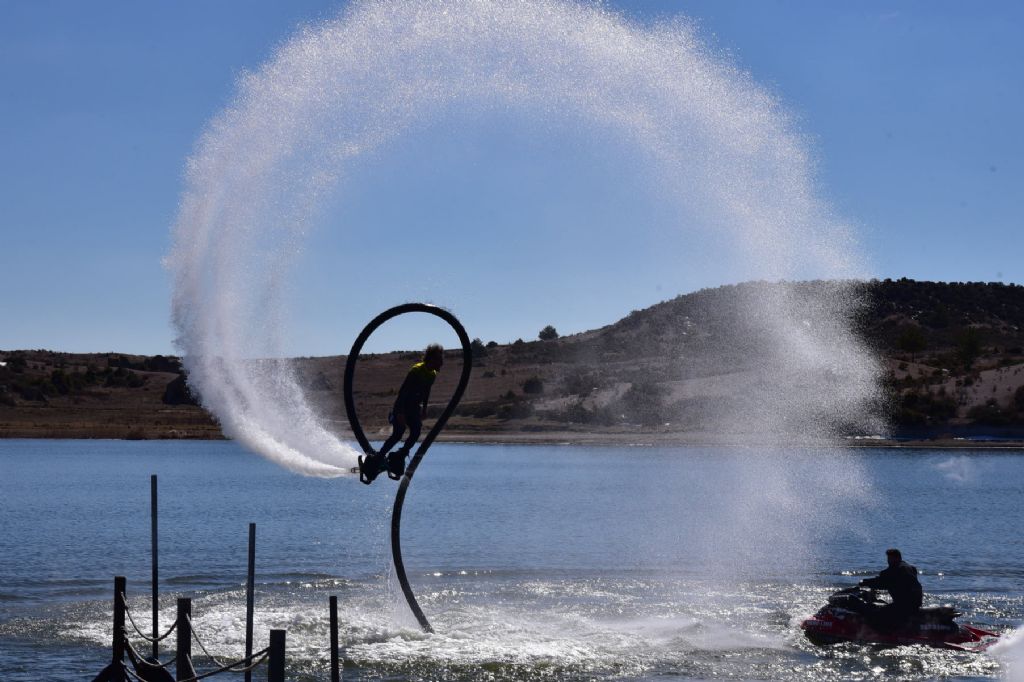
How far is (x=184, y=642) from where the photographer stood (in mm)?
17109

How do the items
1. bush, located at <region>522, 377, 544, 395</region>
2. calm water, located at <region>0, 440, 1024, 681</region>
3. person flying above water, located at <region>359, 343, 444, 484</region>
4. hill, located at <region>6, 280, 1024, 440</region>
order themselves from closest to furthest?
person flying above water, located at <region>359, 343, 444, 484</region> → calm water, located at <region>0, 440, 1024, 681</region> → hill, located at <region>6, 280, 1024, 440</region> → bush, located at <region>522, 377, 544, 395</region>

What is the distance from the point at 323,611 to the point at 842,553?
61.8 feet

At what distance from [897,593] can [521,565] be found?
12522mm

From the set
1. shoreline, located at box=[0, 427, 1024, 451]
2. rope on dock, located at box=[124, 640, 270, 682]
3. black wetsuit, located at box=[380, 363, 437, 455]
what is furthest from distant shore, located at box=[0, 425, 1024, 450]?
rope on dock, located at box=[124, 640, 270, 682]

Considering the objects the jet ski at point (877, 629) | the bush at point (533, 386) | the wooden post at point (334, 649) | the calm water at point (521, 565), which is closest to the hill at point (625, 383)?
the bush at point (533, 386)

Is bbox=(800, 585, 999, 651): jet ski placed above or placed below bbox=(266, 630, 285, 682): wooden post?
below

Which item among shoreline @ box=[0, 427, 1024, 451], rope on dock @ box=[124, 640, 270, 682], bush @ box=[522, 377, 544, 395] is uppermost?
bush @ box=[522, 377, 544, 395]

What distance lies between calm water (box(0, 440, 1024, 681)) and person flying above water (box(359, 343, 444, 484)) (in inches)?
153

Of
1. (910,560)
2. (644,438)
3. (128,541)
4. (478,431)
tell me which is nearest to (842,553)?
(910,560)

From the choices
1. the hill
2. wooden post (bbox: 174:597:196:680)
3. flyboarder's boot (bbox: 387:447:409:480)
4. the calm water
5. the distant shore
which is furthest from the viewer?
the hill

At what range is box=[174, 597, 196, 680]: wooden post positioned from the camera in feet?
55.7

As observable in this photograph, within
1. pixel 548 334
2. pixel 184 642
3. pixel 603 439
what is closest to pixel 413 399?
pixel 184 642

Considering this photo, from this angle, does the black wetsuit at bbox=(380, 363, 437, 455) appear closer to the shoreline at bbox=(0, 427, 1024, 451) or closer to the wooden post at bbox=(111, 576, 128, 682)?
the wooden post at bbox=(111, 576, 128, 682)

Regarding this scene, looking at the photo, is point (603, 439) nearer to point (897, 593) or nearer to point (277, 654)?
point (897, 593)
